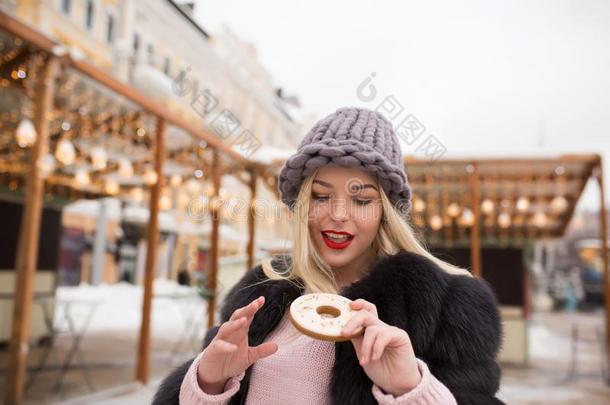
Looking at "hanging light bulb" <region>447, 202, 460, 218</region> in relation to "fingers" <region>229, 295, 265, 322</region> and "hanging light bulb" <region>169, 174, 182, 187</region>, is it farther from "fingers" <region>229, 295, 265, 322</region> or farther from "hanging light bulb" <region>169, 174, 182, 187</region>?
"fingers" <region>229, 295, 265, 322</region>

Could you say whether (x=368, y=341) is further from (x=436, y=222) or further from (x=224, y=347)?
(x=436, y=222)

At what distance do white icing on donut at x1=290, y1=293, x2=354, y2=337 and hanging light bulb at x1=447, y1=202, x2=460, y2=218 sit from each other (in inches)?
342

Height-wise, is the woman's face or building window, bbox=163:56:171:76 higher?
building window, bbox=163:56:171:76

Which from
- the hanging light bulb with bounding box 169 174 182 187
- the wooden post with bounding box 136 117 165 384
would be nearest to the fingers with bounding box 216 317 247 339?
the wooden post with bounding box 136 117 165 384

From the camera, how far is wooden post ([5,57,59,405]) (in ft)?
12.6

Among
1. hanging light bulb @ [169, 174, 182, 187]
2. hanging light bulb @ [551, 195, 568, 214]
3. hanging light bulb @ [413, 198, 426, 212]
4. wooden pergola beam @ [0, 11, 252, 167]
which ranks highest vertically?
wooden pergola beam @ [0, 11, 252, 167]

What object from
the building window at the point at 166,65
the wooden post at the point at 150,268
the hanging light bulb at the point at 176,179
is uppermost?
the building window at the point at 166,65

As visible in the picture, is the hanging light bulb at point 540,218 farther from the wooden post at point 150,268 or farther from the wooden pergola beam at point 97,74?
the wooden post at point 150,268

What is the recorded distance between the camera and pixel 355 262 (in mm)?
1610

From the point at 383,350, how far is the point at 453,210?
8850mm

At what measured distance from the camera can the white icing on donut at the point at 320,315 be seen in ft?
3.53

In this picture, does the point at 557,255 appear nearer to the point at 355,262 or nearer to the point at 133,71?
the point at 133,71

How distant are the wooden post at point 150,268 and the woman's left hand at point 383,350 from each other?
15.4 ft

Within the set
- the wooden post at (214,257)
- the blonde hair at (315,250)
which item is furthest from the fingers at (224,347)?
the wooden post at (214,257)
